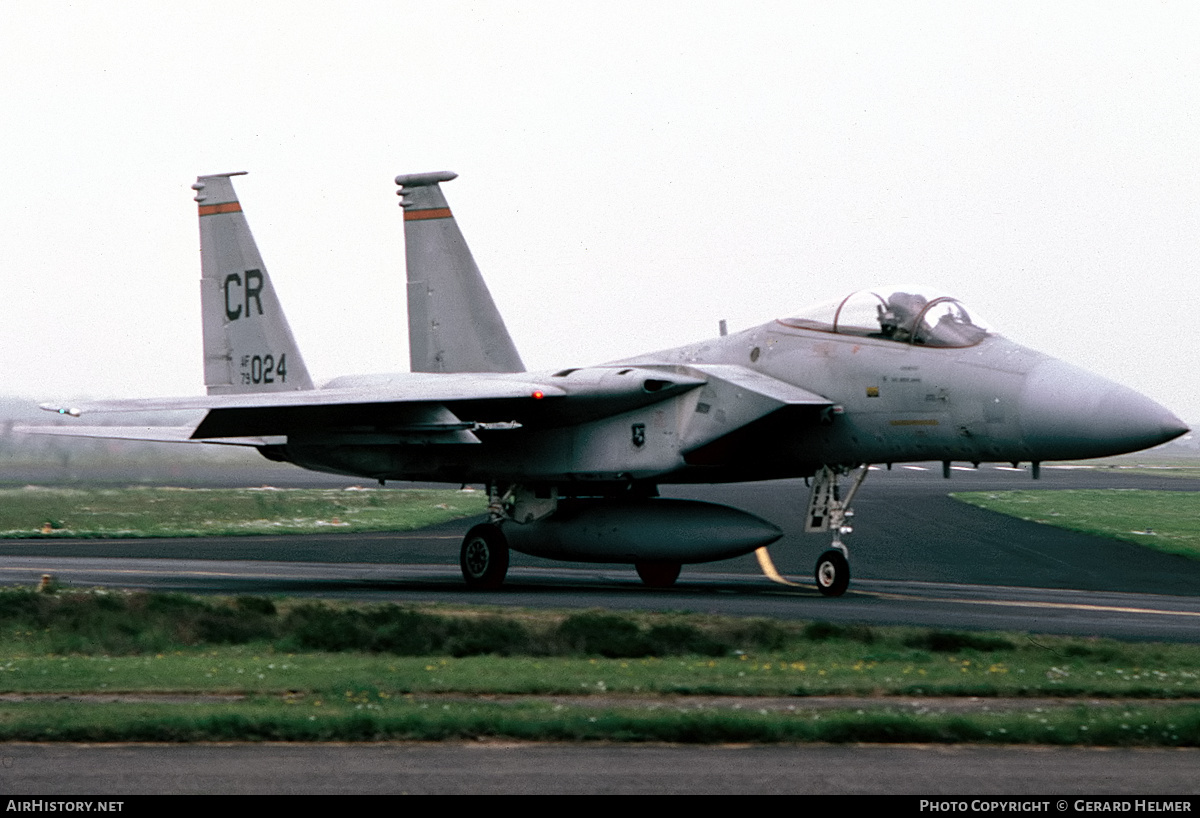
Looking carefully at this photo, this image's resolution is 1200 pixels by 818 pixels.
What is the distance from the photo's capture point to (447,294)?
952 inches

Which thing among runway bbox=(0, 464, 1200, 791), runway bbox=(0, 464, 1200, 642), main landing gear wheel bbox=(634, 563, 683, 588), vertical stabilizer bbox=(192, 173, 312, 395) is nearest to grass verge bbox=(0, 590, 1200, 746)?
runway bbox=(0, 464, 1200, 791)

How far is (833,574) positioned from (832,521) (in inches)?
28.5

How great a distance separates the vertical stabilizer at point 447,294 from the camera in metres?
24.1

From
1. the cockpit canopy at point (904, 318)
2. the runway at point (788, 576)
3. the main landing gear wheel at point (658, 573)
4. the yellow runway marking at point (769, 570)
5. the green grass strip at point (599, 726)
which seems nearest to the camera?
the green grass strip at point (599, 726)

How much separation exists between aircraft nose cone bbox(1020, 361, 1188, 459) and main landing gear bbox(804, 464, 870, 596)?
228cm

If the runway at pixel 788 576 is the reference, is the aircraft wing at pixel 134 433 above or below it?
above

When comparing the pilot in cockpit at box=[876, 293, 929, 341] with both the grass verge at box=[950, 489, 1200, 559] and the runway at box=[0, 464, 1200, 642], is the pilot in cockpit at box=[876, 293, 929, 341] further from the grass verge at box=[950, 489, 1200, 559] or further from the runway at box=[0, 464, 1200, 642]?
the grass verge at box=[950, 489, 1200, 559]

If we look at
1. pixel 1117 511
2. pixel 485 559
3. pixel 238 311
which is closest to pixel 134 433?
pixel 238 311

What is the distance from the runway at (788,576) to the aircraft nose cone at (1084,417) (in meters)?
1.74

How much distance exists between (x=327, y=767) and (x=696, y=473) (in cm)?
1206

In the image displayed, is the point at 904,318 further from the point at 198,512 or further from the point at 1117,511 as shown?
the point at 1117,511

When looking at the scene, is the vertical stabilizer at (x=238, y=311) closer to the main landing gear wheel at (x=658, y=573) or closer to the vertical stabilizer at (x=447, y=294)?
the vertical stabilizer at (x=447, y=294)

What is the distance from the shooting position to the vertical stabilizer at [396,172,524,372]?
79.2 feet

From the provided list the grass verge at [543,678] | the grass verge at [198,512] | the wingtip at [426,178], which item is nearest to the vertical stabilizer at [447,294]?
the wingtip at [426,178]
